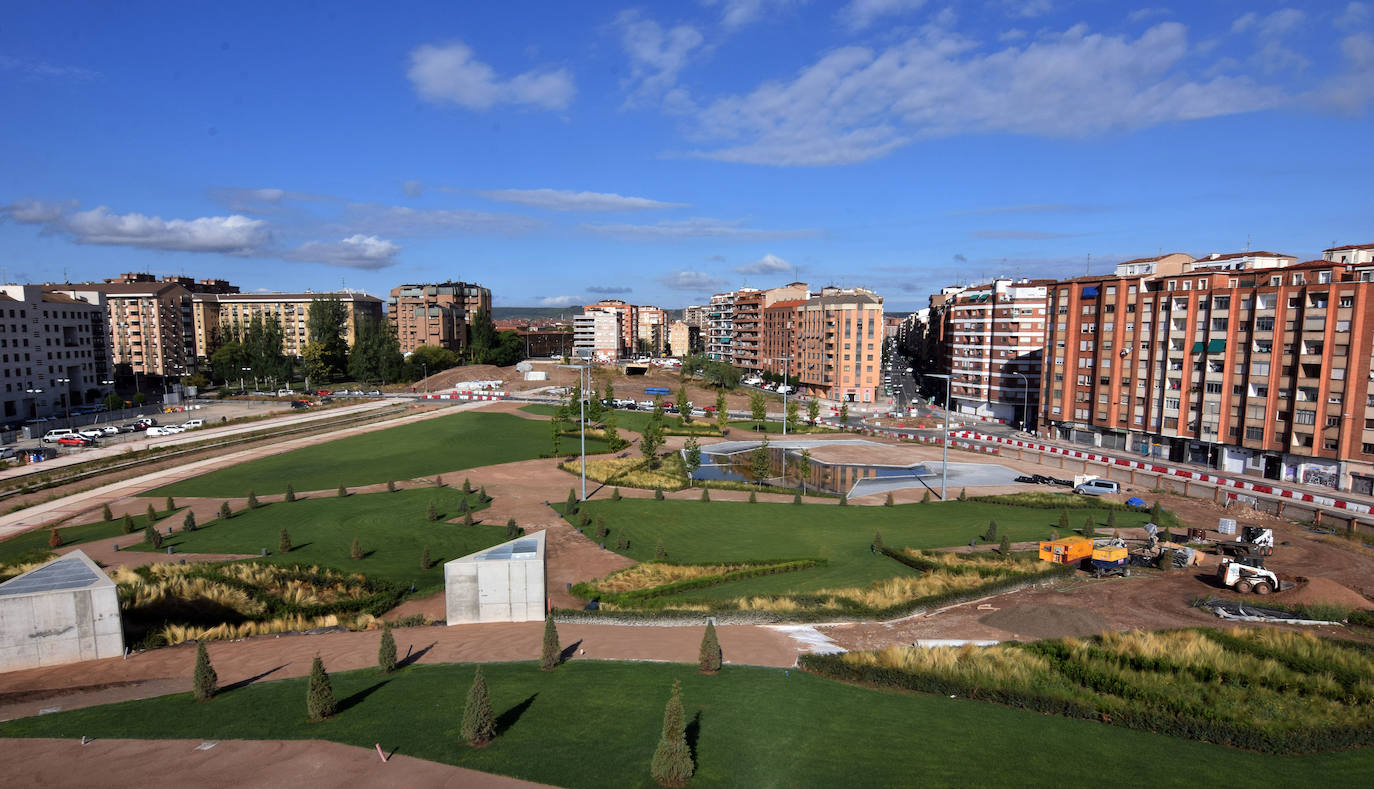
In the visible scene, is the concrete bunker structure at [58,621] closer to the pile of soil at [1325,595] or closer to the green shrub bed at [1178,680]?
the green shrub bed at [1178,680]

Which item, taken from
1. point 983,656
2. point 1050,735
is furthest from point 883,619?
point 1050,735

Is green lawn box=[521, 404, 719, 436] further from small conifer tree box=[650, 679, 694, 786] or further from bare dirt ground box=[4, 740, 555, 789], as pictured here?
small conifer tree box=[650, 679, 694, 786]

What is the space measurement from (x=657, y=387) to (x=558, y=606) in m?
95.1

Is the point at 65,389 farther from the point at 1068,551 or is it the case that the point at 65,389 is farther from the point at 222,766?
the point at 1068,551

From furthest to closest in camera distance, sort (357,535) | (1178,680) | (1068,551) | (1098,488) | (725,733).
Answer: (1098,488) < (357,535) < (1068,551) < (1178,680) < (725,733)

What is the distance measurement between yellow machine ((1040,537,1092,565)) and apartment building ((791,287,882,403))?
78.6 metres

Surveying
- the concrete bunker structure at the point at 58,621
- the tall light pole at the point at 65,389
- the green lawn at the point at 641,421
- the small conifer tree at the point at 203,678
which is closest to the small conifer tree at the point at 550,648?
the small conifer tree at the point at 203,678

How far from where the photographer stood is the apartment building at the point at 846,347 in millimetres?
109062

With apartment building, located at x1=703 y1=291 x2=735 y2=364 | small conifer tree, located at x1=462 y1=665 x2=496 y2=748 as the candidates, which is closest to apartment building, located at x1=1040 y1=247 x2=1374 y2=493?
small conifer tree, located at x1=462 y1=665 x2=496 y2=748

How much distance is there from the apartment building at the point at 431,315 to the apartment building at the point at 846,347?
79.0 meters

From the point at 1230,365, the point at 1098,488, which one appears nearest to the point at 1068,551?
the point at 1098,488

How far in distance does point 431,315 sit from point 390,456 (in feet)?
344

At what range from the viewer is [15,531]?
37.5 meters

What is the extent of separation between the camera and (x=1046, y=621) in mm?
23281
